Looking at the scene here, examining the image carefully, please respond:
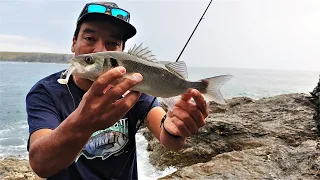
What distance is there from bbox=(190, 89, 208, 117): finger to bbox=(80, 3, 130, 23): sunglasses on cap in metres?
1.09

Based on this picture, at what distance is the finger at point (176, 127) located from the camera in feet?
8.79

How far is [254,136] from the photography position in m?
8.77

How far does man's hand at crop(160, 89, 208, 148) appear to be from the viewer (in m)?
2.52

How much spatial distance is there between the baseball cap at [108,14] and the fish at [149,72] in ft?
1.80

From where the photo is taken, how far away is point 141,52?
2521 mm

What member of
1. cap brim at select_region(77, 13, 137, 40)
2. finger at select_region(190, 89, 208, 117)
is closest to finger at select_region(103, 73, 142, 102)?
finger at select_region(190, 89, 208, 117)

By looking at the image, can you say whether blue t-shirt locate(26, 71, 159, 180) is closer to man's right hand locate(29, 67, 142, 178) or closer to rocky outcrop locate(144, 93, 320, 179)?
man's right hand locate(29, 67, 142, 178)

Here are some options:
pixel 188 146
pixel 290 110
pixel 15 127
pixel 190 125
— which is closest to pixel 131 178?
pixel 190 125

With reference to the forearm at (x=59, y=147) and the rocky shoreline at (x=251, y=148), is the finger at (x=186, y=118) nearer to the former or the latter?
the forearm at (x=59, y=147)

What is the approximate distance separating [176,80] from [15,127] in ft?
56.2

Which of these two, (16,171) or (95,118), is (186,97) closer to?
(95,118)

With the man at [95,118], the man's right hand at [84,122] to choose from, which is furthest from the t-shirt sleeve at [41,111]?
the man's right hand at [84,122]

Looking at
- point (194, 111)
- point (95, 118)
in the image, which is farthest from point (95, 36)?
point (194, 111)

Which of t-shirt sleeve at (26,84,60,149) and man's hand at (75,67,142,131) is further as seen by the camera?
t-shirt sleeve at (26,84,60,149)
